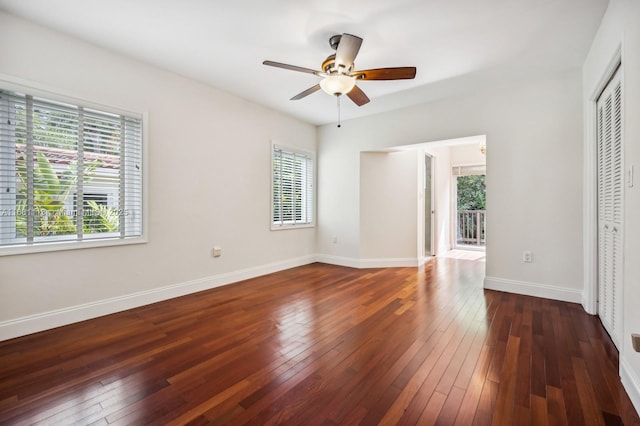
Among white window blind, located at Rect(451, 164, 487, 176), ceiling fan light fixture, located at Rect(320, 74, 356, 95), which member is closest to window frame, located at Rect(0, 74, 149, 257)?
ceiling fan light fixture, located at Rect(320, 74, 356, 95)

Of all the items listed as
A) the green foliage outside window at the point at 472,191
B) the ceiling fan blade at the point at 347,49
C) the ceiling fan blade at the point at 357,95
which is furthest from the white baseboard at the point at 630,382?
the green foliage outside window at the point at 472,191

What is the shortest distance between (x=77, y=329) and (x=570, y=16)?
4767 millimetres

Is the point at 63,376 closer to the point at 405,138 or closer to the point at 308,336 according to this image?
the point at 308,336

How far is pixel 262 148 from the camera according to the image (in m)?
4.39

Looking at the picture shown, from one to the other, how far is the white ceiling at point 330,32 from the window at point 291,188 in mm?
1546

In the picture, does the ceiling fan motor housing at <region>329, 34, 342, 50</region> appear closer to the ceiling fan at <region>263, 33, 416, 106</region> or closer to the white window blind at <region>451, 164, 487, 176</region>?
the ceiling fan at <region>263, 33, 416, 106</region>

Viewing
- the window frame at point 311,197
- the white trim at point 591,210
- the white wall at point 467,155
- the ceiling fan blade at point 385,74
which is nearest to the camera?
the ceiling fan blade at point 385,74

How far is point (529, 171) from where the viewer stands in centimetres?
339

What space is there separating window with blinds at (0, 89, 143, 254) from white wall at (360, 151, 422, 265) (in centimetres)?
332

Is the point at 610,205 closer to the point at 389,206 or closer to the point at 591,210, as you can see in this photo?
the point at 591,210

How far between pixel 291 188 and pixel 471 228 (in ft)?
16.1

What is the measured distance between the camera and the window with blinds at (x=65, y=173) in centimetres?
232

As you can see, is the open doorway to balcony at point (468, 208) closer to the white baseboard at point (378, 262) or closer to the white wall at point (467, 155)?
the white wall at point (467, 155)

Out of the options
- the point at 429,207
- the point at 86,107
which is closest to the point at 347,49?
the point at 86,107
